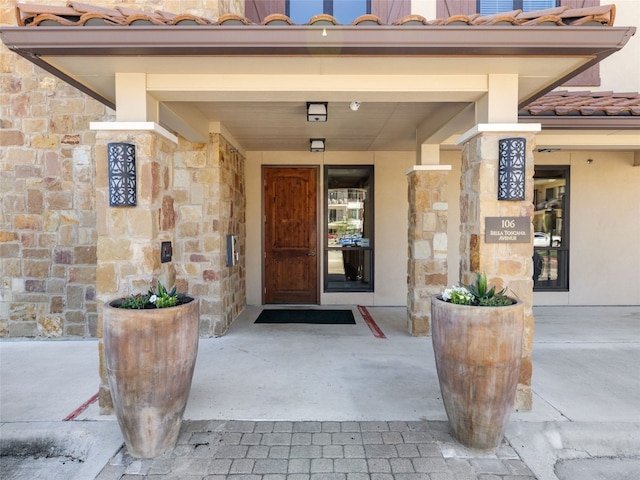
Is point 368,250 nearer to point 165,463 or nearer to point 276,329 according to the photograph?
point 276,329

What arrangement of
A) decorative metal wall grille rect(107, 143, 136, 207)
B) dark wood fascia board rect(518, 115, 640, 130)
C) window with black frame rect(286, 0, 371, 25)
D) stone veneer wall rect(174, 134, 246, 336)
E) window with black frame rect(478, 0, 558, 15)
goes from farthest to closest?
window with black frame rect(478, 0, 558, 15), window with black frame rect(286, 0, 371, 25), stone veneer wall rect(174, 134, 246, 336), dark wood fascia board rect(518, 115, 640, 130), decorative metal wall grille rect(107, 143, 136, 207)

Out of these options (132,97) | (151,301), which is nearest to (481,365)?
(151,301)

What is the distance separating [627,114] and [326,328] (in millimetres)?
4425

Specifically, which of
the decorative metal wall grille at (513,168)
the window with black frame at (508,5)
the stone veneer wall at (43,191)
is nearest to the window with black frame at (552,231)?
the window with black frame at (508,5)

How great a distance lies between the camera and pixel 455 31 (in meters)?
2.64

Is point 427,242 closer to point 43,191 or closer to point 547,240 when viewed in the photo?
point 547,240

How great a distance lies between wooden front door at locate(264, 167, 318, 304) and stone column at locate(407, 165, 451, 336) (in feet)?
7.93

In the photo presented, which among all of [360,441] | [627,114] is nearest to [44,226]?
[360,441]

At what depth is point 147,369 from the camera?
2496mm

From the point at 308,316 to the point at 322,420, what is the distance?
10.7 feet

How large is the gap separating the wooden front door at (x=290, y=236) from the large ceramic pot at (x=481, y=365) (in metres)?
4.59

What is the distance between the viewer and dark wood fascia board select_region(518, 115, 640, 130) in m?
4.41

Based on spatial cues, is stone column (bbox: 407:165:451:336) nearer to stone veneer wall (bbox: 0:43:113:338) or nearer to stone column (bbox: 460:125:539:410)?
stone column (bbox: 460:125:539:410)

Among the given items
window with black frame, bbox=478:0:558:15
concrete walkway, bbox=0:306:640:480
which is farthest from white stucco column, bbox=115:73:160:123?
window with black frame, bbox=478:0:558:15
